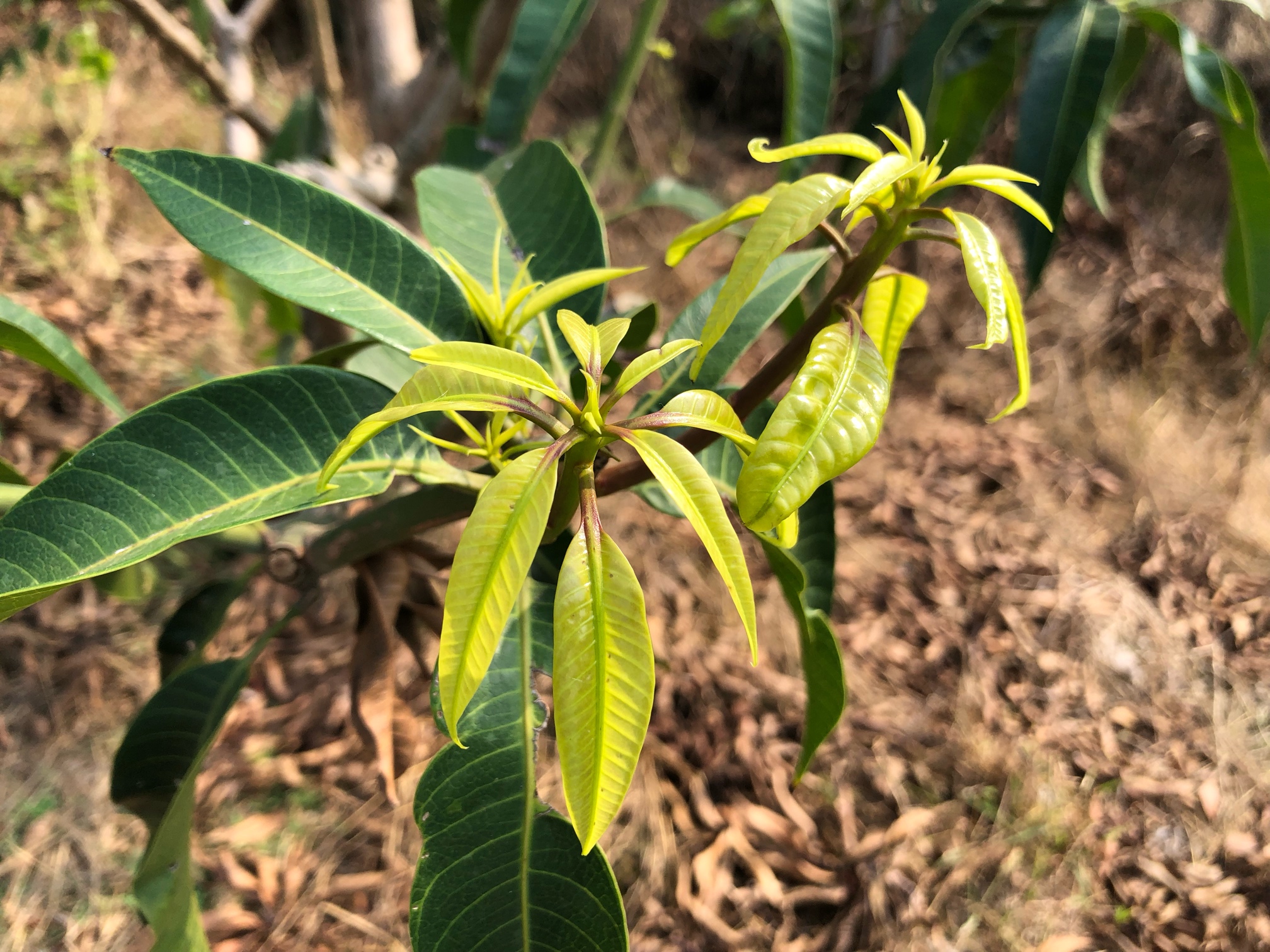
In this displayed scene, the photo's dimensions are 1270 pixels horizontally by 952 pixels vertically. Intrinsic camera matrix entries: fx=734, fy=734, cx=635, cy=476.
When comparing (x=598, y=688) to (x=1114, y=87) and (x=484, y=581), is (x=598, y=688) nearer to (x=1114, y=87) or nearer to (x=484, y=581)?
(x=484, y=581)

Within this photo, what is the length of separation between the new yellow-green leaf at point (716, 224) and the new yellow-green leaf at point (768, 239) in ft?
0.24

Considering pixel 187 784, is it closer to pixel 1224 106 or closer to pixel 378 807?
pixel 378 807

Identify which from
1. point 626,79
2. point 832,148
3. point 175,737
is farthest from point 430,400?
point 626,79

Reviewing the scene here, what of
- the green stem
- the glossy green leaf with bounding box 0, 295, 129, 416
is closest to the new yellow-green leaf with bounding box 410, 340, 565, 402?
the glossy green leaf with bounding box 0, 295, 129, 416

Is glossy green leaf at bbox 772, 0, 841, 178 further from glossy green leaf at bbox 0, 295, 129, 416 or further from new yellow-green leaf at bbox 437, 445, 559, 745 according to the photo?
glossy green leaf at bbox 0, 295, 129, 416

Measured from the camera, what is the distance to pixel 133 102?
267cm

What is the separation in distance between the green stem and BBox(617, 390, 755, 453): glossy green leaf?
73 centimetres

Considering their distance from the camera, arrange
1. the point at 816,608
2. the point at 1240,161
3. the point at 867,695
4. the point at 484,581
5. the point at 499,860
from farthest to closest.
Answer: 1. the point at 867,695
2. the point at 1240,161
3. the point at 816,608
4. the point at 499,860
5. the point at 484,581

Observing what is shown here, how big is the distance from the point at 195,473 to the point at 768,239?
15.1 inches

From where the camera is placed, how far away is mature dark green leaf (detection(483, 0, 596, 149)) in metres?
0.86

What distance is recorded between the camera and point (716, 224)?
49 centimetres

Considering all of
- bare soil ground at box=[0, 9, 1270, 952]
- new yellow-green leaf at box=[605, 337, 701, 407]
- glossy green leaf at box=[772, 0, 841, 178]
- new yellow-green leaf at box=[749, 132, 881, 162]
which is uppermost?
glossy green leaf at box=[772, 0, 841, 178]

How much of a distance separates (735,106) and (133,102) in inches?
94.8

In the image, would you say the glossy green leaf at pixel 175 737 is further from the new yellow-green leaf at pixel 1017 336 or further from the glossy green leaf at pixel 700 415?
the new yellow-green leaf at pixel 1017 336
